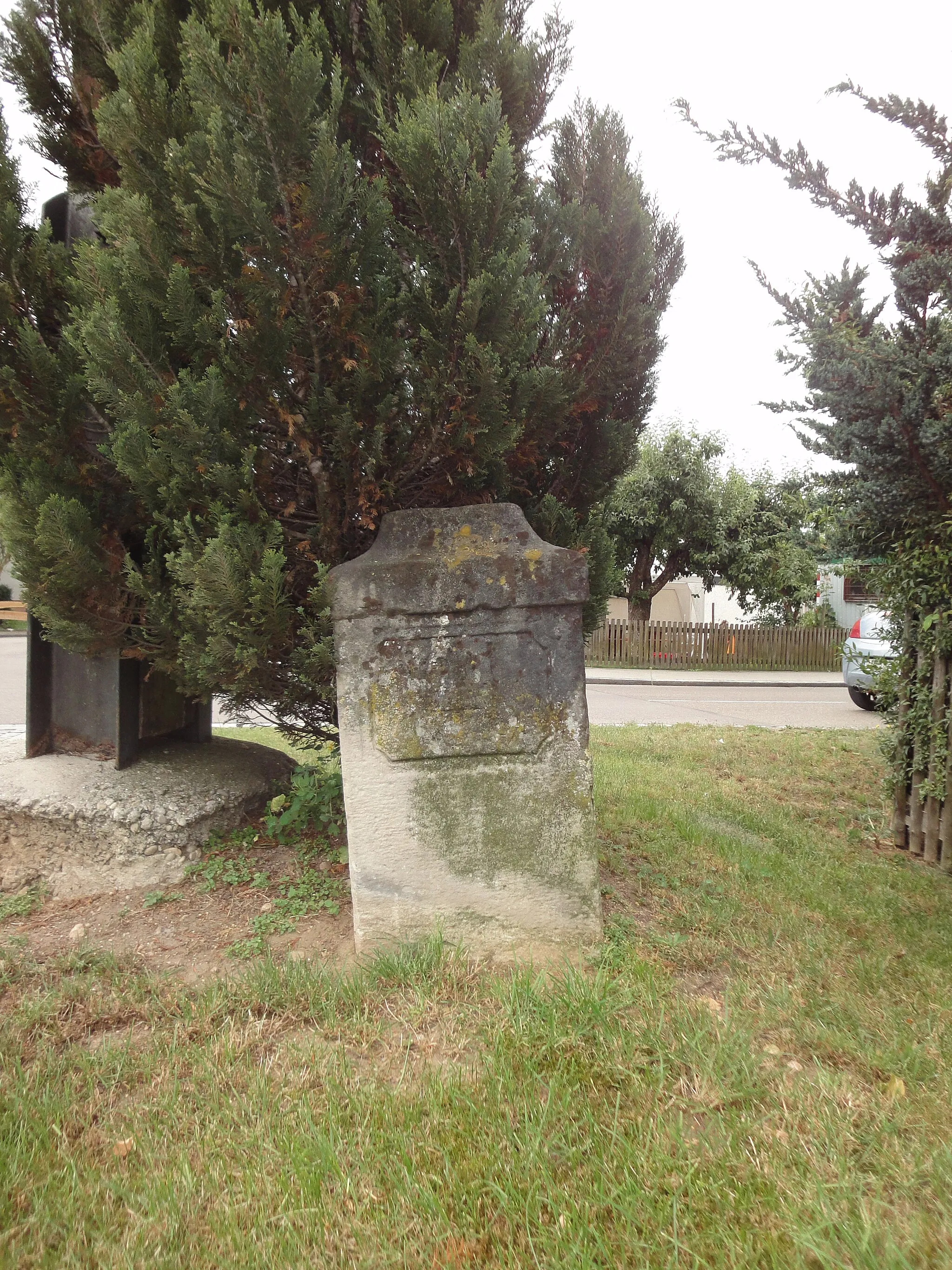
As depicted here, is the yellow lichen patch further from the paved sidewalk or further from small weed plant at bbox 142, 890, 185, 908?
the paved sidewalk

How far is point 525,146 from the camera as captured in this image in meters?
3.53

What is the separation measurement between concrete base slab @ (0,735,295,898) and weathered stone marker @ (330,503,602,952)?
96cm

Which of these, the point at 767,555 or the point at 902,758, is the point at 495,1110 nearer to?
the point at 902,758

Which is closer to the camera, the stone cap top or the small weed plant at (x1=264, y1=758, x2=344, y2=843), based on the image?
the stone cap top

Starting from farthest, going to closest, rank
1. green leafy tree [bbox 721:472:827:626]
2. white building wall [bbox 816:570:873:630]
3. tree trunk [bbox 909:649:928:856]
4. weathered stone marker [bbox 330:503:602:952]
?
white building wall [bbox 816:570:873:630]
green leafy tree [bbox 721:472:827:626]
tree trunk [bbox 909:649:928:856]
weathered stone marker [bbox 330:503:602:952]

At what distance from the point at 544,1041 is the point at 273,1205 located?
82 cm

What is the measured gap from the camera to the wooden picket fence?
21.6m

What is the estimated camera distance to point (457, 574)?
2969 millimetres

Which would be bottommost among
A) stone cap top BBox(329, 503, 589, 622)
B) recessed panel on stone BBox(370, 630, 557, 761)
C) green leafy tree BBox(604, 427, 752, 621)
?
recessed panel on stone BBox(370, 630, 557, 761)

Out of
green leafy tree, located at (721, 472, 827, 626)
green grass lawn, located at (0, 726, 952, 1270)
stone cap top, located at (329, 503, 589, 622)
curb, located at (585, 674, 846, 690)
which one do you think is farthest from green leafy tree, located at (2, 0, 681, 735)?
green leafy tree, located at (721, 472, 827, 626)

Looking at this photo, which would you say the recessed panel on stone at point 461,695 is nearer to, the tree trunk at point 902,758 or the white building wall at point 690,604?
the tree trunk at point 902,758

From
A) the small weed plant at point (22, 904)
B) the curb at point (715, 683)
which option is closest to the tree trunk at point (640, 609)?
the curb at point (715, 683)

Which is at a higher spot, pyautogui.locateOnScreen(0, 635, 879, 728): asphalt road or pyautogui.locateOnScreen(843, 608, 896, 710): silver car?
pyautogui.locateOnScreen(843, 608, 896, 710): silver car

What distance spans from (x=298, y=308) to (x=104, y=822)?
219 cm
